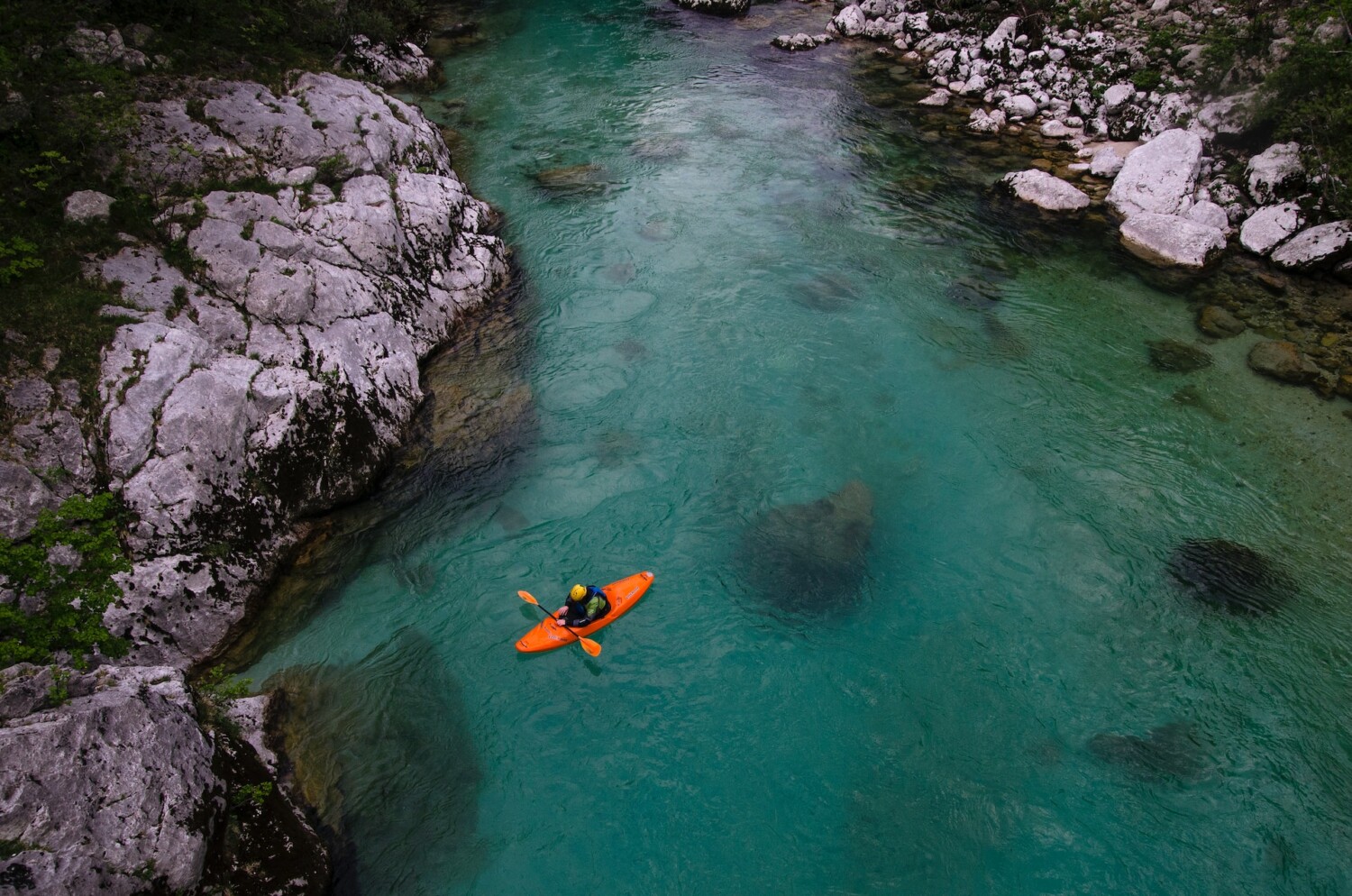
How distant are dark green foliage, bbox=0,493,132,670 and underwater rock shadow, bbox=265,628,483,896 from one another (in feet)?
7.87

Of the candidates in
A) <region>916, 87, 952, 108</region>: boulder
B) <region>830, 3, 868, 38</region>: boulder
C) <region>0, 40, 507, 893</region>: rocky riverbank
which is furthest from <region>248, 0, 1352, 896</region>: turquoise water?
<region>830, 3, 868, 38</region>: boulder

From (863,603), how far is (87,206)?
49.5 ft

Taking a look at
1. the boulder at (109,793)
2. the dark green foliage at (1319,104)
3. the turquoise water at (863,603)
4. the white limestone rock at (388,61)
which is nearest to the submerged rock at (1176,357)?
the turquoise water at (863,603)

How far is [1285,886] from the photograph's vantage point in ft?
28.5

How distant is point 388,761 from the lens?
976 cm

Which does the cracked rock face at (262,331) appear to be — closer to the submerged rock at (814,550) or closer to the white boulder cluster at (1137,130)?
the submerged rock at (814,550)

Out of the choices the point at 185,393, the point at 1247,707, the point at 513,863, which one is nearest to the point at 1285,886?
the point at 1247,707

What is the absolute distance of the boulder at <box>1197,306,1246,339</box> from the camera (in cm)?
1684

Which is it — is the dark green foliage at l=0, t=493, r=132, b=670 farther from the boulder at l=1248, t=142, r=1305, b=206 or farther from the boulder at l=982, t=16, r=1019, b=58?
the boulder at l=982, t=16, r=1019, b=58

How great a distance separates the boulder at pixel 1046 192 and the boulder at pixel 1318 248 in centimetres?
523

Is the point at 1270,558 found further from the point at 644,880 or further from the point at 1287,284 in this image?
the point at 644,880

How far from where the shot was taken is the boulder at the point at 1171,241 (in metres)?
19.0

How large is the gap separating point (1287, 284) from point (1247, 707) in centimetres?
1329

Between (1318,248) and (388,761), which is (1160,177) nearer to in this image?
(1318,248)
